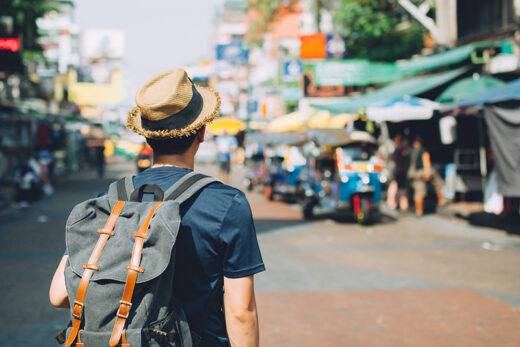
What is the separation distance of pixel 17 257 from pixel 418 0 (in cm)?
1788

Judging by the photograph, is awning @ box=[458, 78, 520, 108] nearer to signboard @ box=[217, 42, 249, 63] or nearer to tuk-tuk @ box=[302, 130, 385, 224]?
tuk-tuk @ box=[302, 130, 385, 224]

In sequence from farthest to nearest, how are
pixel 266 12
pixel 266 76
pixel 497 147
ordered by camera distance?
1. pixel 266 76
2. pixel 266 12
3. pixel 497 147

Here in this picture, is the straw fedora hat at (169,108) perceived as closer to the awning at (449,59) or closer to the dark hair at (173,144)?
the dark hair at (173,144)

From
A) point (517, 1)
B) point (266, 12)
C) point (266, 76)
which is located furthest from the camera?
point (266, 76)

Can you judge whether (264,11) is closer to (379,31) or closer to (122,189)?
(379,31)

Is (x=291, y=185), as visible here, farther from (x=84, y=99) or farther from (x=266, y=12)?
(x=84, y=99)

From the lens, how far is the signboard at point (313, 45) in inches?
891

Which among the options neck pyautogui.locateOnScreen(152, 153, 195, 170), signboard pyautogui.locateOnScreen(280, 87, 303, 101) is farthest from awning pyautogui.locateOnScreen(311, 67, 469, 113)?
neck pyautogui.locateOnScreen(152, 153, 195, 170)

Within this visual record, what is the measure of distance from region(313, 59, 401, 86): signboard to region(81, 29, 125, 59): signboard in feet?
219

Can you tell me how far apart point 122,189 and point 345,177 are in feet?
35.9

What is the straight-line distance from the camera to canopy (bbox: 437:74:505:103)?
1414 centimetres

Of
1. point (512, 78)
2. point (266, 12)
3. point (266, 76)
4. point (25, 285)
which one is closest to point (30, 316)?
point (25, 285)

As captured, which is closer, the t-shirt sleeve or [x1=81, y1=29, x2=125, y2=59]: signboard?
the t-shirt sleeve

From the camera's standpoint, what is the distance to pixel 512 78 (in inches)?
585
